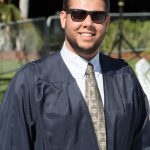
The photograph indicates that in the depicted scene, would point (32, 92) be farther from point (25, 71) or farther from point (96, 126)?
point (96, 126)

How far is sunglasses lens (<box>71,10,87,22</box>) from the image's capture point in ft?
10.8

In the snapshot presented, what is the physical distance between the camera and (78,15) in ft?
10.8

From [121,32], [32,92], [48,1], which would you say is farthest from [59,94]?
[48,1]

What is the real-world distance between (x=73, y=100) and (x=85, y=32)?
37 cm

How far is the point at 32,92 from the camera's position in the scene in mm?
3215

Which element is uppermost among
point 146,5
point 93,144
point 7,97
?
point 7,97

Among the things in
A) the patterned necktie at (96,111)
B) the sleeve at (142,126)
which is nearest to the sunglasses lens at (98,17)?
the patterned necktie at (96,111)

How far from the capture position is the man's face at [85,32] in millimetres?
3307

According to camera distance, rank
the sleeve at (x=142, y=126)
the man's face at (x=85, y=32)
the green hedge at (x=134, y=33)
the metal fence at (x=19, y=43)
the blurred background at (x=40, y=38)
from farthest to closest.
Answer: the green hedge at (x=134, y=33)
the blurred background at (x=40, y=38)
the metal fence at (x=19, y=43)
the sleeve at (x=142, y=126)
the man's face at (x=85, y=32)

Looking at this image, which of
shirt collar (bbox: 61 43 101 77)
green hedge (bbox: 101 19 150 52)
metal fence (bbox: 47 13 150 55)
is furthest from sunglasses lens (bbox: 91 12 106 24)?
green hedge (bbox: 101 19 150 52)

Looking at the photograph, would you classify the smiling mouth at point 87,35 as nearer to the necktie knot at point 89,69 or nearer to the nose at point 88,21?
the nose at point 88,21

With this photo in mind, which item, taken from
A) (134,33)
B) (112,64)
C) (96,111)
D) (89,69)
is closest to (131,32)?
(134,33)

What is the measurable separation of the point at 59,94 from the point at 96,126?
26 centimetres

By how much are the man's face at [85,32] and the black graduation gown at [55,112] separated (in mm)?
134
